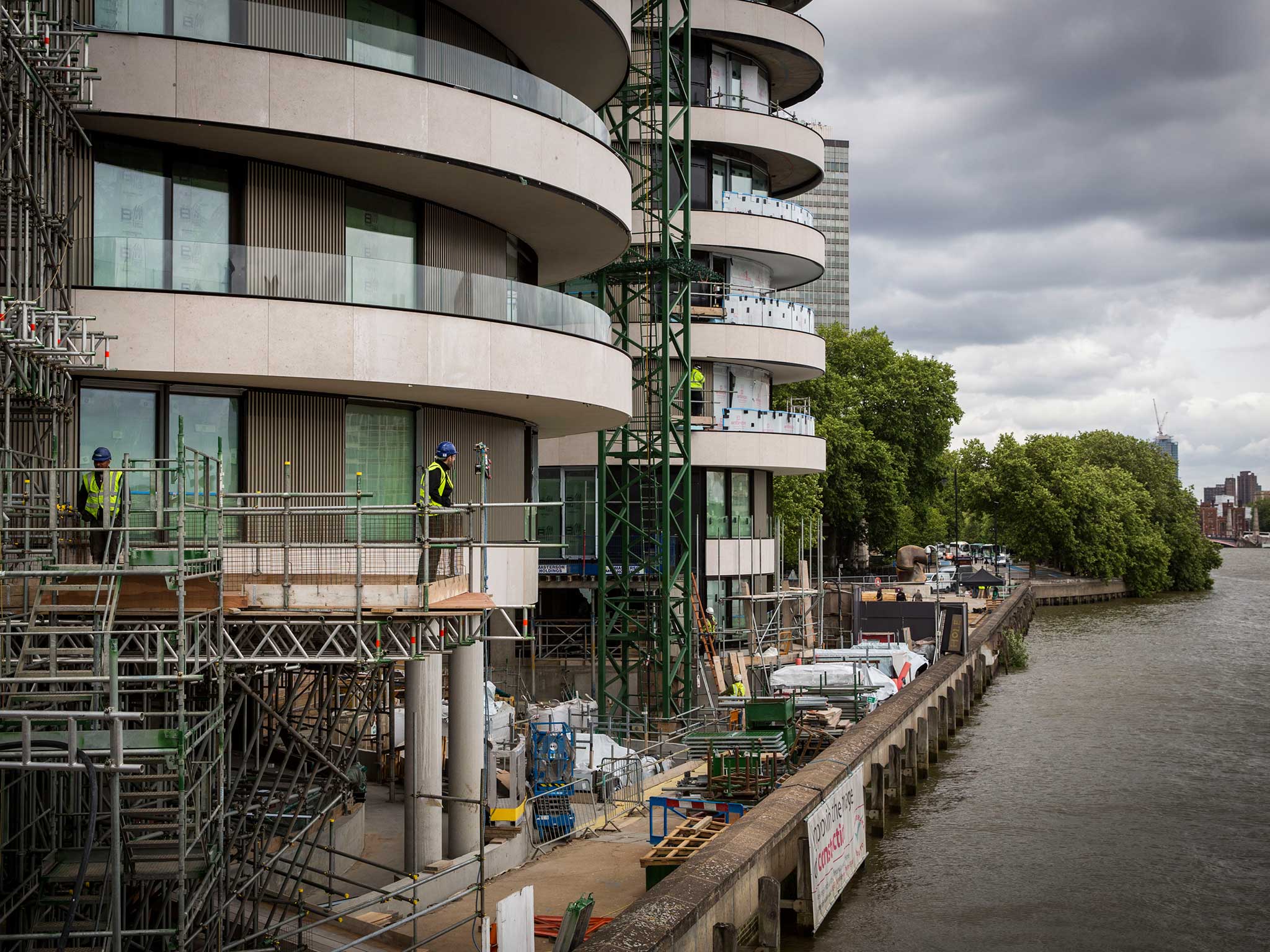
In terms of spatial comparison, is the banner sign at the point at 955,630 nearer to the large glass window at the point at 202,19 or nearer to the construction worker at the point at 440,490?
the construction worker at the point at 440,490

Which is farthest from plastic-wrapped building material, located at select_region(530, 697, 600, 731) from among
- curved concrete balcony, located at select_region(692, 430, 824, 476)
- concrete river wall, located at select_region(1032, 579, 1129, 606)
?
concrete river wall, located at select_region(1032, 579, 1129, 606)

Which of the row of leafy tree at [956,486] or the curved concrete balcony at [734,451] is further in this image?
the row of leafy tree at [956,486]

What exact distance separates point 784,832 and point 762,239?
2964 centimetres

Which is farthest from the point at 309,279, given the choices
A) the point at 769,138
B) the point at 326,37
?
the point at 769,138

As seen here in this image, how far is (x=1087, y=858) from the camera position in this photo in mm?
26500

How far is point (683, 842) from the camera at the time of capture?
20.7 metres

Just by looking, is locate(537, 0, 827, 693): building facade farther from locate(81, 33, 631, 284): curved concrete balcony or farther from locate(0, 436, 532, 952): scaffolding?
locate(0, 436, 532, 952): scaffolding

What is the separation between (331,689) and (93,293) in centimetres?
736

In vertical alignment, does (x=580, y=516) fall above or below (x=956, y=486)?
below

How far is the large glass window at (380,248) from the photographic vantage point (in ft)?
73.7

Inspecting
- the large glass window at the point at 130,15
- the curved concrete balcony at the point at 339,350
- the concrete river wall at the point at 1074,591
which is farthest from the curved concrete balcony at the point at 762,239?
the concrete river wall at the point at 1074,591

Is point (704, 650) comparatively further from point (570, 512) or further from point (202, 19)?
point (202, 19)

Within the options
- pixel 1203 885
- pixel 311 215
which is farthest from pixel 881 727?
pixel 311 215

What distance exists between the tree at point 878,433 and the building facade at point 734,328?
33733 mm
